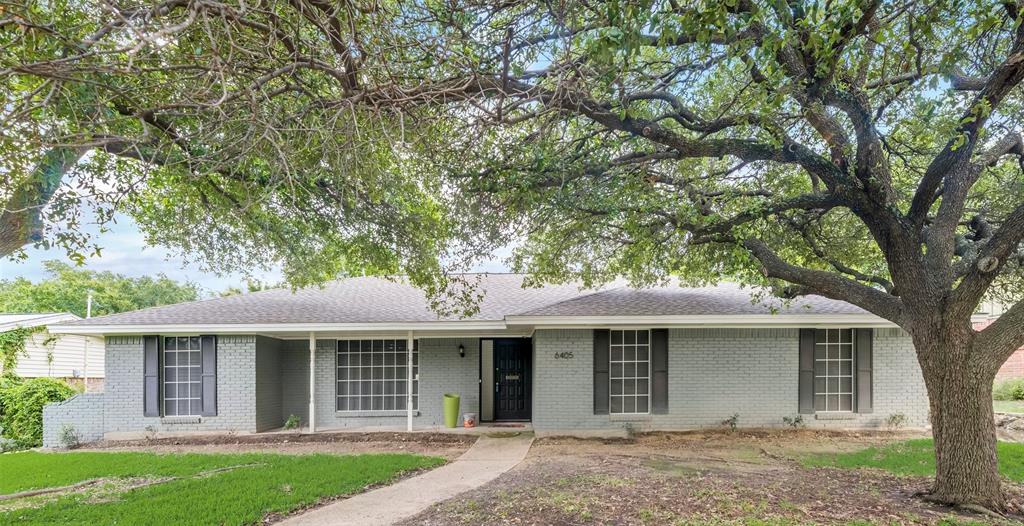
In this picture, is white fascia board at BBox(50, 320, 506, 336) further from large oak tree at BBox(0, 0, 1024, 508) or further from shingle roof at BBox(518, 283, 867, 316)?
large oak tree at BBox(0, 0, 1024, 508)

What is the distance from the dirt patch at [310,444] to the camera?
1117 centimetres

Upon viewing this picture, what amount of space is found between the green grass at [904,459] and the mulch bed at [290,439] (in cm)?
667

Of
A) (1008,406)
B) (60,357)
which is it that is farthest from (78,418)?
(1008,406)

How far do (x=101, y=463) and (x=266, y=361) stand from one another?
150 inches

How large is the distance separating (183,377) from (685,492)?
36.0ft

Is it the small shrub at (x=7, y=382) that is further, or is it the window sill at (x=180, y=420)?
the small shrub at (x=7, y=382)

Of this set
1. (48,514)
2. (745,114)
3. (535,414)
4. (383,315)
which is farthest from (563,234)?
(48,514)

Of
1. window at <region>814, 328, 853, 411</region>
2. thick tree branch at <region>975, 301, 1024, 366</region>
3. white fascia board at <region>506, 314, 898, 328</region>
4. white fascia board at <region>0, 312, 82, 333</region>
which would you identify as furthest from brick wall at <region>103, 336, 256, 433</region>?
thick tree branch at <region>975, 301, 1024, 366</region>

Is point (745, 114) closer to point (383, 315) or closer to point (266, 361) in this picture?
point (383, 315)

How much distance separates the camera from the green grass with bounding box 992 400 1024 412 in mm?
15561

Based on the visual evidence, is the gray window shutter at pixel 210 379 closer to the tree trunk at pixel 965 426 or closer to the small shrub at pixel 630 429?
the small shrub at pixel 630 429

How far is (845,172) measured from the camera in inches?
279

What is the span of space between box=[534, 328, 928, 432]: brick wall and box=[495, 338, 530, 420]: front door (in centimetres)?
259

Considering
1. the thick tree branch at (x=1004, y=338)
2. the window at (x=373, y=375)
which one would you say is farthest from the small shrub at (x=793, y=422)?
the window at (x=373, y=375)
